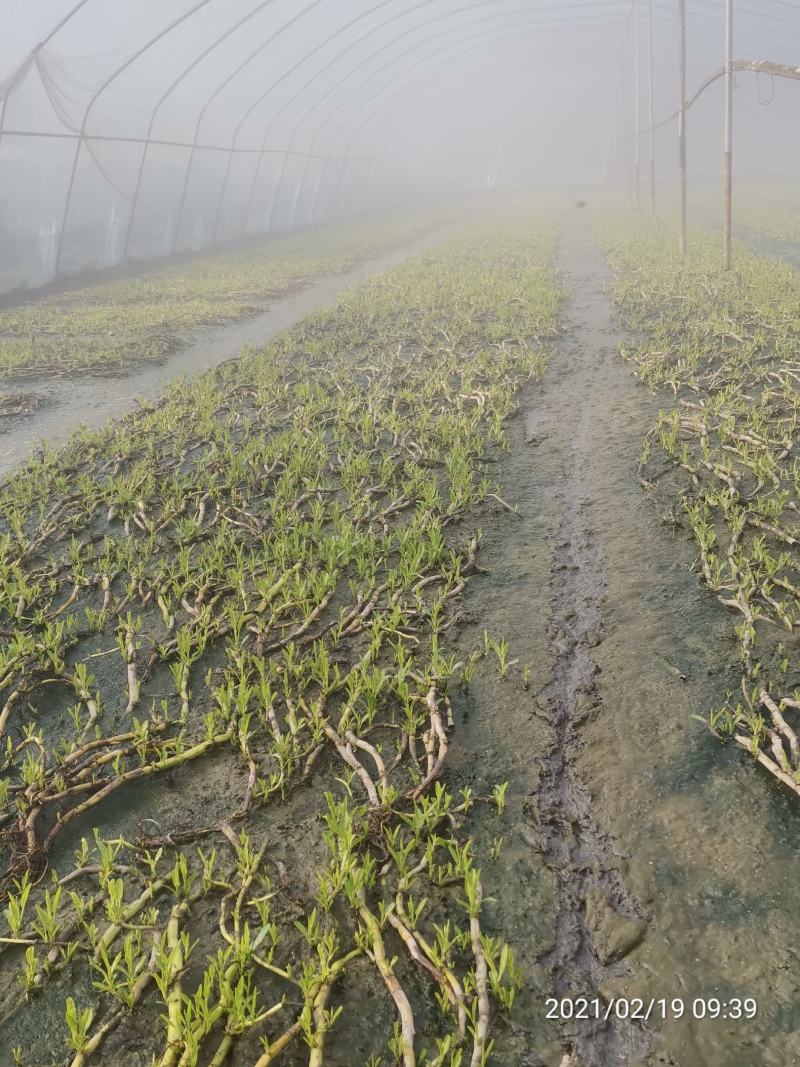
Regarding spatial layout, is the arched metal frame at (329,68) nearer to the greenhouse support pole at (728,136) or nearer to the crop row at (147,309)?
the crop row at (147,309)

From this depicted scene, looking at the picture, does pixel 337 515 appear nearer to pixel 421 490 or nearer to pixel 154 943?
pixel 421 490

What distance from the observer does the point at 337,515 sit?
15.3 feet

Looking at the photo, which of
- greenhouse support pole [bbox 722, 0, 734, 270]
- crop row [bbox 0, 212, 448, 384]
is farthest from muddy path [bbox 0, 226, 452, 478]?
greenhouse support pole [bbox 722, 0, 734, 270]

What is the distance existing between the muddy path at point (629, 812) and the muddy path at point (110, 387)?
14.8 feet

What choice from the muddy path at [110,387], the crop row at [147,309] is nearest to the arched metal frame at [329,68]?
the crop row at [147,309]

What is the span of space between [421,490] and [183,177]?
59.6 feet

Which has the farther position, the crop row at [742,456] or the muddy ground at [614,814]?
the crop row at [742,456]

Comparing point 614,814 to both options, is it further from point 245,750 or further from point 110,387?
point 110,387

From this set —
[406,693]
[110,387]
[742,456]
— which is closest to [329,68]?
[110,387]

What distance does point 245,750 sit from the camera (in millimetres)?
2715

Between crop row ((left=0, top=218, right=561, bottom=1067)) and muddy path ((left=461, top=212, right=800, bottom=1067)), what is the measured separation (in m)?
0.16

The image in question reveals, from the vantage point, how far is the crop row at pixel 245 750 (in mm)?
1915

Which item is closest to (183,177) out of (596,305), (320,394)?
(596,305)

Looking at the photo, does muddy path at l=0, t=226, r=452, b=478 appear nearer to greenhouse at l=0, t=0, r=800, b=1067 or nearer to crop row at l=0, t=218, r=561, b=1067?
greenhouse at l=0, t=0, r=800, b=1067
